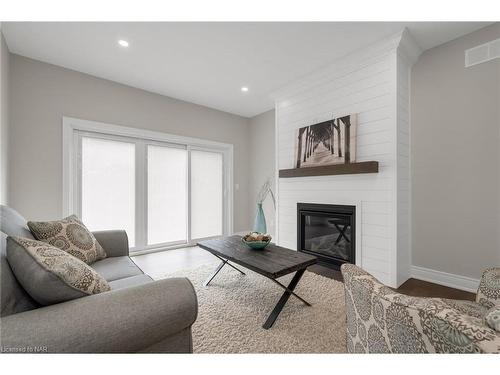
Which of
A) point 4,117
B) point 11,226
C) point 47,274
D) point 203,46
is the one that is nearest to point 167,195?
point 4,117

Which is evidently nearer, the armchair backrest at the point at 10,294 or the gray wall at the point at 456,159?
the armchair backrest at the point at 10,294

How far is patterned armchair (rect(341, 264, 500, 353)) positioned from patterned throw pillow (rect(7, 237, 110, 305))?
1.14 metres

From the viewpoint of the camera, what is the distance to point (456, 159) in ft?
7.49

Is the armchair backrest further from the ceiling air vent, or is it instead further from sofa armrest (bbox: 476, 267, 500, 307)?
the ceiling air vent

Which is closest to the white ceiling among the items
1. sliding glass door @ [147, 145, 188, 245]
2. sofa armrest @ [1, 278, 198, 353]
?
sliding glass door @ [147, 145, 188, 245]

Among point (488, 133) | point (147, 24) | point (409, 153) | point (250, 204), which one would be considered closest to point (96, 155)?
point (147, 24)

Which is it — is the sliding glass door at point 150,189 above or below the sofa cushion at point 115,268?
above

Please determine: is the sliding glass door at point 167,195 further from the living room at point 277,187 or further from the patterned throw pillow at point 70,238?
the patterned throw pillow at point 70,238

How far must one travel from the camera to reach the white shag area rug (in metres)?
1.42

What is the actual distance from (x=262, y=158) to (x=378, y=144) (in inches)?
95.1

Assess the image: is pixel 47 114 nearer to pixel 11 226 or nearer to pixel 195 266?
pixel 11 226

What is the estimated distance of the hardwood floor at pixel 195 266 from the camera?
7.14ft

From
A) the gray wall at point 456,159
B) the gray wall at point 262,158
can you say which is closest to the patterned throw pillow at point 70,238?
the gray wall at point 262,158

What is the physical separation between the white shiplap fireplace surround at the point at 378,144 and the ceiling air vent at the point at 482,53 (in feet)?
1.50
